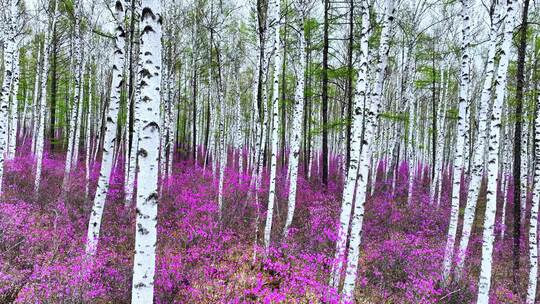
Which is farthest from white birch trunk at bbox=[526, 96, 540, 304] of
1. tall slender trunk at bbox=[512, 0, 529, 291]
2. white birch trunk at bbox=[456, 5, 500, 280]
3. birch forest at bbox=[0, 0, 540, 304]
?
tall slender trunk at bbox=[512, 0, 529, 291]

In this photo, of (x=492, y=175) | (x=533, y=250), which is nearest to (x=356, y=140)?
(x=492, y=175)

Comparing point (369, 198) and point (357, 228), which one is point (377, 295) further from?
point (369, 198)

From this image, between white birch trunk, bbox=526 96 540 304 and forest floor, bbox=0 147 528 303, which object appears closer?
forest floor, bbox=0 147 528 303

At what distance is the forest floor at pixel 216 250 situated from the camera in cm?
568

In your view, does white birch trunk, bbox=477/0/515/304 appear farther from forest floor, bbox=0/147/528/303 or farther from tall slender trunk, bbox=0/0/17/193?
tall slender trunk, bbox=0/0/17/193

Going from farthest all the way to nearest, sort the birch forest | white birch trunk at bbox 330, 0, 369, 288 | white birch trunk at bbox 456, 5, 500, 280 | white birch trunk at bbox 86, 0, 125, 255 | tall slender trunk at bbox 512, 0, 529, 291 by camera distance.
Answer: tall slender trunk at bbox 512, 0, 529, 291 < white birch trunk at bbox 456, 5, 500, 280 < white birch trunk at bbox 86, 0, 125, 255 < white birch trunk at bbox 330, 0, 369, 288 < the birch forest

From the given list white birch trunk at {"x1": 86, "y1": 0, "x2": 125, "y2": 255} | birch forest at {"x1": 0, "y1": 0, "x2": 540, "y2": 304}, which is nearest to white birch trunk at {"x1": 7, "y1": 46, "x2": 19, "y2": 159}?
birch forest at {"x1": 0, "y1": 0, "x2": 540, "y2": 304}

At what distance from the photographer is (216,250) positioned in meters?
7.67

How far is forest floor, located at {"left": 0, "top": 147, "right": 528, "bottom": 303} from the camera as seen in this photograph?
5680mm

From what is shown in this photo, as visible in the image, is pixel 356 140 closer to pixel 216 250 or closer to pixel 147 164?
pixel 147 164

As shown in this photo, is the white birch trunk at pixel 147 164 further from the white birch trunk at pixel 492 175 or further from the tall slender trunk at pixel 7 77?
the tall slender trunk at pixel 7 77

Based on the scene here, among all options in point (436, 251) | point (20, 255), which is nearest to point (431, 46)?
point (436, 251)

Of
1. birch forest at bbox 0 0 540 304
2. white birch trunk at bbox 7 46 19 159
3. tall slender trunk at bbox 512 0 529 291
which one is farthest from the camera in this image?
white birch trunk at bbox 7 46 19 159

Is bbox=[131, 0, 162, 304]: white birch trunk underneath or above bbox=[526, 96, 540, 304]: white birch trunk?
above
